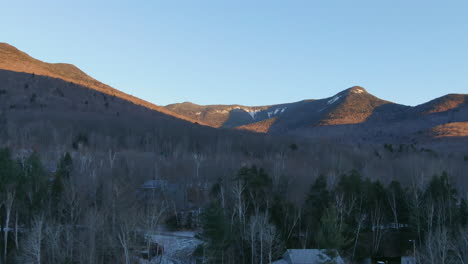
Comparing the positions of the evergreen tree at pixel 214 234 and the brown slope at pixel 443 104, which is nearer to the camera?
the evergreen tree at pixel 214 234

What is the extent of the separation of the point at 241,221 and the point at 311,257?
7223 millimetres

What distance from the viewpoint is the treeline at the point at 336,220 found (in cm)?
3008

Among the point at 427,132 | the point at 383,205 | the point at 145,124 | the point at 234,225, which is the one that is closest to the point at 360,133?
the point at 427,132

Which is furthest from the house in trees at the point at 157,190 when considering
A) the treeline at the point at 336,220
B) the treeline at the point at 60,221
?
the treeline at the point at 336,220

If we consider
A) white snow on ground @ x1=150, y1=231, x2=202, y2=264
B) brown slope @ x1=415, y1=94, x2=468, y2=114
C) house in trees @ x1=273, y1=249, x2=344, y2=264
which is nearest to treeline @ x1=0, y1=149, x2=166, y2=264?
white snow on ground @ x1=150, y1=231, x2=202, y2=264

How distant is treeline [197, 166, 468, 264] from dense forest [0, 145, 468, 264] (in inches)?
3.7

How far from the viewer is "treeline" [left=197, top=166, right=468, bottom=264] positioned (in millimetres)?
30078

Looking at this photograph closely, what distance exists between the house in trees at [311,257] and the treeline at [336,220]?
917 millimetres

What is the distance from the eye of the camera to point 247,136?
310 ft

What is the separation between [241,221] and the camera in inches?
1335

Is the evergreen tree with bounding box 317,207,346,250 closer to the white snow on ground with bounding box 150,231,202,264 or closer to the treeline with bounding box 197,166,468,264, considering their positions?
the treeline with bounding box 197,166,468,264

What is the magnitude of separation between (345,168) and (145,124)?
5310 cm

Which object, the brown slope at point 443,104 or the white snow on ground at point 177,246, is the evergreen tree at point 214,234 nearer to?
the white snow on ground at point 177,246

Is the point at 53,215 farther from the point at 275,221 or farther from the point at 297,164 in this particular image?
the point at 297,164
